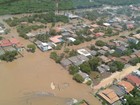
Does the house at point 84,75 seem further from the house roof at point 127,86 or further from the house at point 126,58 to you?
the house at point 126,58

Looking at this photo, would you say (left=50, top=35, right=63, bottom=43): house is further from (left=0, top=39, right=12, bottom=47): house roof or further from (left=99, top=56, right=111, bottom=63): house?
(left=99, top=56, right=111, bottom=63): house

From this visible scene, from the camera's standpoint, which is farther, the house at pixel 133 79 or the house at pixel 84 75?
the house at pixel 84 75

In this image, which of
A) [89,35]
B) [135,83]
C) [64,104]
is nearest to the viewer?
[64,104]

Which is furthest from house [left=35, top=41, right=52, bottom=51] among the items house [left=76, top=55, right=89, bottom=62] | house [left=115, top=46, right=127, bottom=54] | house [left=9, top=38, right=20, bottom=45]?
house [left=115, top=46, right=127, bottom=54]

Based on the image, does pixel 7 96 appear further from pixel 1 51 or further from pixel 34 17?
pixel 34 17

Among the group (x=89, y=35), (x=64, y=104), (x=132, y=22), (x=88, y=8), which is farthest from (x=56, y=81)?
(x=88, y=8)

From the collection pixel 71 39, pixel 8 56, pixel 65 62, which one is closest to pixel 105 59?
pixel 65 62

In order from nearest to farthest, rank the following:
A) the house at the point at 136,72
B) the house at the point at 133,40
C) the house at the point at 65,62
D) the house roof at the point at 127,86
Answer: the house roof at the point at 127,86, the house at the point at 136,72, the house at the point at 65,62, the house at the point at 133,40

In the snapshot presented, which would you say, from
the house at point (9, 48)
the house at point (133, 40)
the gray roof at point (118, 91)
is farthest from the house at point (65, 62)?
the house at point (133, 40)
